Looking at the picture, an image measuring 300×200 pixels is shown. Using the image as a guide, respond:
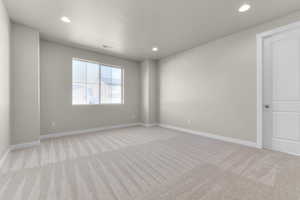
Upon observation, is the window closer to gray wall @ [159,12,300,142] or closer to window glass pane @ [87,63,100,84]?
window glass pane @ [87,63,100,84]

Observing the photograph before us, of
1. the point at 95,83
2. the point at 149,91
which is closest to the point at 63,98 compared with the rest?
the point at 95,83

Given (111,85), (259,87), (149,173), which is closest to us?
(149,173)

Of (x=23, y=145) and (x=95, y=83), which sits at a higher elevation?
(x=95, y=83)

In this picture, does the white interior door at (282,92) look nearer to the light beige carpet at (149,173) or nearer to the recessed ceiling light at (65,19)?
the light beige carpet at (149,173)

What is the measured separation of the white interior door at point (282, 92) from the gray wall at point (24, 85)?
212 inches

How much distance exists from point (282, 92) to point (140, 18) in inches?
132

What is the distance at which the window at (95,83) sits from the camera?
14.2 ft

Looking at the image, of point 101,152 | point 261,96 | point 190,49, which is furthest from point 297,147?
point 101,152

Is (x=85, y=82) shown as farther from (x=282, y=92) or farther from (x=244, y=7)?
(x=282, y=92)

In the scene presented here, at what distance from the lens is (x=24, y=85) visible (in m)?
2.98

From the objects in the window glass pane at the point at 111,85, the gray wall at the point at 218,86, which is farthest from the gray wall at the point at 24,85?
the gray wall at the point at 218,86

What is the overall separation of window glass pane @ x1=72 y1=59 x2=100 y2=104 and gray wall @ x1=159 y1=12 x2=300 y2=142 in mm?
2802

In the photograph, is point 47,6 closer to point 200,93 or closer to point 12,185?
point 12,185

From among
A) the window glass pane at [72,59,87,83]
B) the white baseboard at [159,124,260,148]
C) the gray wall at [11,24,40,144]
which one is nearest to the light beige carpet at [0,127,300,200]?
the white baseboard at [159,124,260,148]
